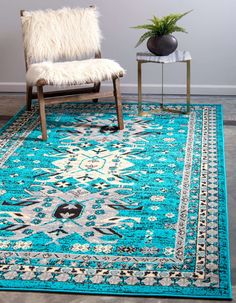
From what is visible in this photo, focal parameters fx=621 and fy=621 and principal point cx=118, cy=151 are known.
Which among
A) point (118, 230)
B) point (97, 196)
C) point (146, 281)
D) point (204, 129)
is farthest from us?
point (204, 129)

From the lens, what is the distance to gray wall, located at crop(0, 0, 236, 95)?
4660 millimetres

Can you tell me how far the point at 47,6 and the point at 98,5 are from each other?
399mm

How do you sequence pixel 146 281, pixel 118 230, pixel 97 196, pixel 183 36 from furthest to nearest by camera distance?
pixel 183 36 < pixel 97 196 < pixel 118 230 < pixel 146 281

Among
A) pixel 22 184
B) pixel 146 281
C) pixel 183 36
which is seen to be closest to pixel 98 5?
pixel 183 36

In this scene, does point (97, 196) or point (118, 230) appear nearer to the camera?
point (118, 230)

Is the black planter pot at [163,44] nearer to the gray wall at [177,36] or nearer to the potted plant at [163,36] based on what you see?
the potted plant at [163,36]

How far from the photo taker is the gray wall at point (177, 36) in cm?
466

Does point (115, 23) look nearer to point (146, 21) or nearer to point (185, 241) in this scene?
point (146, 21)

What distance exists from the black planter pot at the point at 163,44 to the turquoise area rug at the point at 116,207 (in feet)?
1.46

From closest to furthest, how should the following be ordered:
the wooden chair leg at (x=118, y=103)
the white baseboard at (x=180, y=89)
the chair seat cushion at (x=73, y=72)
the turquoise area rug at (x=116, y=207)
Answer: the turquoise area rug at (x=116, y=207), the chair seat cushion at (x=73, y=72), the wooden chair leg at (x=118, y=103), the white baseboard at (x=180, y=89)

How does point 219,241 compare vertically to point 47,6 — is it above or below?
below

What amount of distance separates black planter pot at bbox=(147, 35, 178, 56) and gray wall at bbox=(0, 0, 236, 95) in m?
0.57

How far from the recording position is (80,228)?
2.73 meters

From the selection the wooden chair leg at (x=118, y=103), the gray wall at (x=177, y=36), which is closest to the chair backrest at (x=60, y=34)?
the gray wall at (x=177, y=36)
